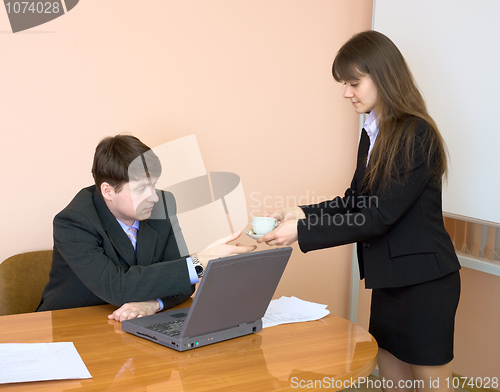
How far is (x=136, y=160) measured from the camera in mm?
1665

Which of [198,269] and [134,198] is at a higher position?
[134,198]

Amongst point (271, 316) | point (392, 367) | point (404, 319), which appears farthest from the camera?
point (392, 367)

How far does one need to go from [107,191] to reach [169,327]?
57 cm

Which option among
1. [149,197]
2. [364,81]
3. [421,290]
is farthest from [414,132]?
[149,197]

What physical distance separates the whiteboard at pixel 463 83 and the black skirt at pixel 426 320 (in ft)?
2.44

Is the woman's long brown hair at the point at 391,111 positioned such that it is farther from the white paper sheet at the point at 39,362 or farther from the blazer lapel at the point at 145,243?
the white paper sheet at the point at 39,362

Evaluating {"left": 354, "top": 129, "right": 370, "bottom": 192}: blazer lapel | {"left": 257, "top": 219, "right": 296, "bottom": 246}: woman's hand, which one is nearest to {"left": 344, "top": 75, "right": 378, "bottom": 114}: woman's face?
{"left": 354, "top": 129, "right": 370, "bottom": 192}: blazer lapel

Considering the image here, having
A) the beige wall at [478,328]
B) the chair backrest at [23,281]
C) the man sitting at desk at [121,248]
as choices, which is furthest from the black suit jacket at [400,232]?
the beige wall at [478,328]

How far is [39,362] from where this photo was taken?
1140 millimetres

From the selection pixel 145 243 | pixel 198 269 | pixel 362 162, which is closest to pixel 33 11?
pixel 145 243

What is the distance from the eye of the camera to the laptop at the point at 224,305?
117 cm

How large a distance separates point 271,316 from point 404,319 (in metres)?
0.44

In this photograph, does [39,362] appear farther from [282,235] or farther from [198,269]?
[282,235]

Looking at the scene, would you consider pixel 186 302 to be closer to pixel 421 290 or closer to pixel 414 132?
pixel 421 290
